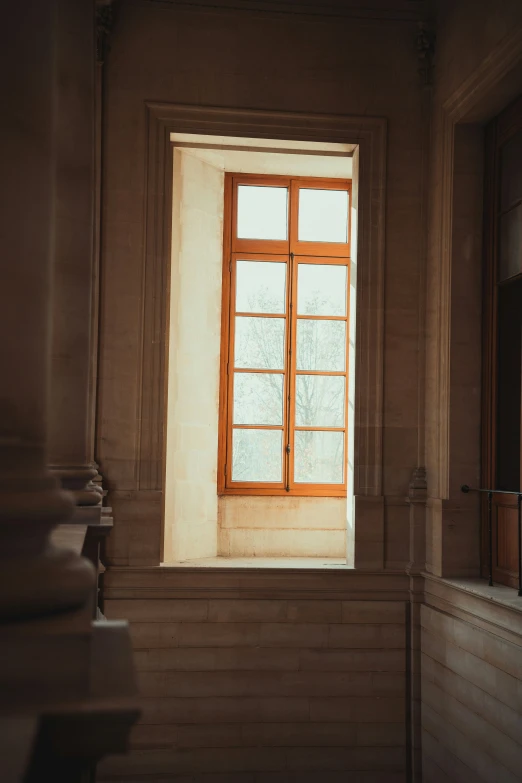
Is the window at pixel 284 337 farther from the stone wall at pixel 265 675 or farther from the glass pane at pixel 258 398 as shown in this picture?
the stone wall at pixel 265 675

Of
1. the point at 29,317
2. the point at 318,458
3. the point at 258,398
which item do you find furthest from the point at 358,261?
the point at 29,317

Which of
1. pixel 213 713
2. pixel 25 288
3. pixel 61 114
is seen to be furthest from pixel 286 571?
pixel 25 288

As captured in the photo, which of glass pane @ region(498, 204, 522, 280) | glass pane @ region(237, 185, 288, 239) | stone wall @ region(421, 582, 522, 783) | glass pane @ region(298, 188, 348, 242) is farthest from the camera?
glass pane @ region(298, 188, 348, 242)

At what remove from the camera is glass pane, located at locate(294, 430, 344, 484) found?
8.63m

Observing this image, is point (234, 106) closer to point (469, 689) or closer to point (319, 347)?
point (319, 347)

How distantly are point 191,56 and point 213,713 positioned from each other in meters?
5.27

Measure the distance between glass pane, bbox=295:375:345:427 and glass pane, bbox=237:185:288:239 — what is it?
1410 millimetres

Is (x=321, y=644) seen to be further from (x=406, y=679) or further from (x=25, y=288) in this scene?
(x=25, y=288)

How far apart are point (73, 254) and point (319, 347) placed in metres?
4.03

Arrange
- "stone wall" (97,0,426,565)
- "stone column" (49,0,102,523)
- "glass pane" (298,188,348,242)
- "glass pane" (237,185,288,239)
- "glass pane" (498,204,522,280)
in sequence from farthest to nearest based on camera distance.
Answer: "glass pane" (298,188,348,242) → "glass pane" (237,185,288,239) → "stone wall" (97,0,426,565) → "glass pane" (498,204,522,280) → "stone column" (49,0,102,523)

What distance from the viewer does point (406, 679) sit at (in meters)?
A: 7.32

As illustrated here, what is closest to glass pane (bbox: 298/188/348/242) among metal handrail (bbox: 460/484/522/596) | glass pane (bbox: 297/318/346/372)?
glass pane (bbox: 297/318/346/372)

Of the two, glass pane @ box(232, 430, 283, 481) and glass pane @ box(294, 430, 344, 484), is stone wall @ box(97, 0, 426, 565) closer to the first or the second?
glass pane @ box(294, 430, 344, 484)

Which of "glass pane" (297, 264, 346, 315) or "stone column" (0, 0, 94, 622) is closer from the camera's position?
"stone column" (0, 0, 94, 622)
